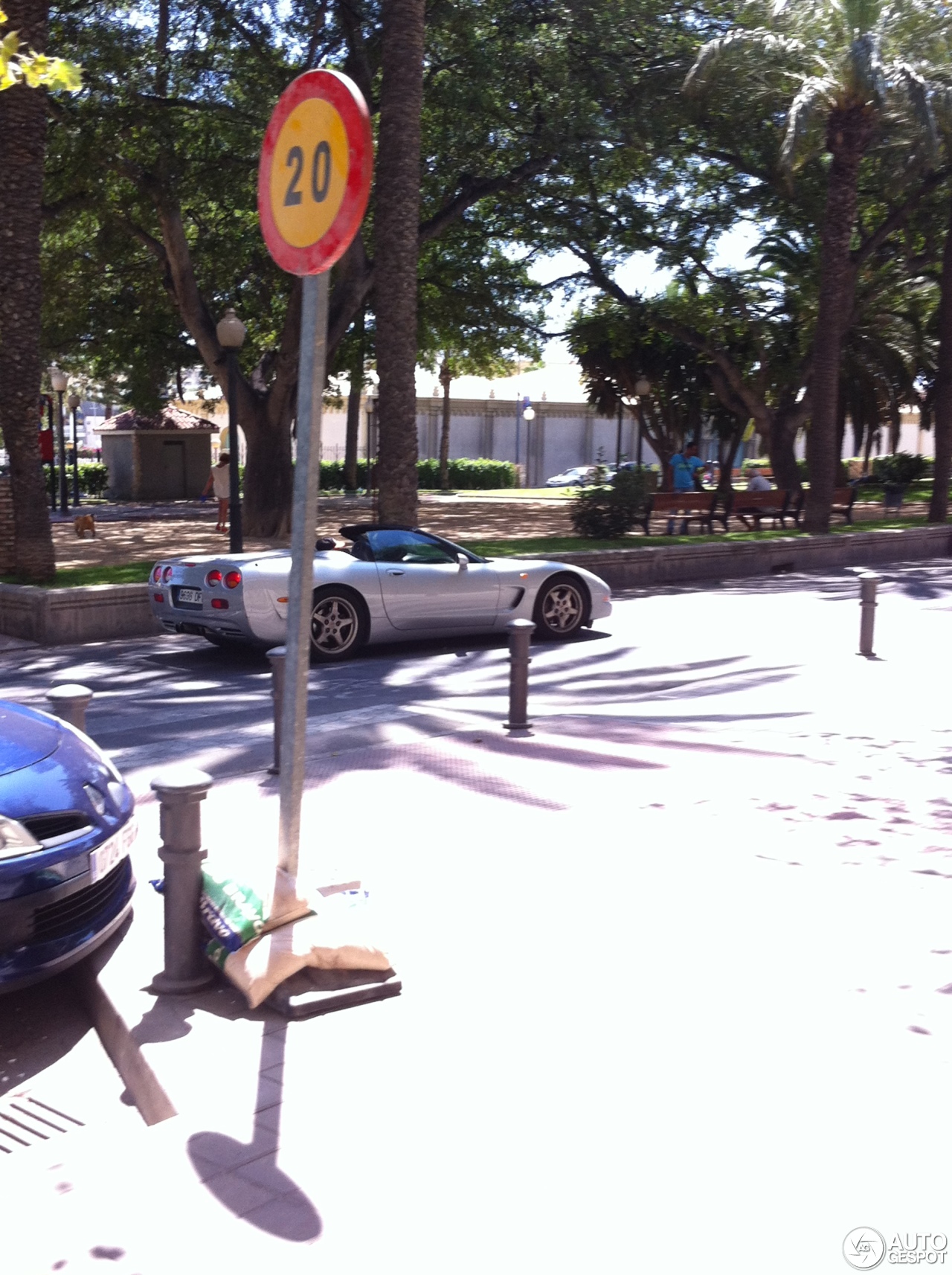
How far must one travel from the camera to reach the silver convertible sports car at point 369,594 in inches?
467

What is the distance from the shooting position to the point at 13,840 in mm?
4359

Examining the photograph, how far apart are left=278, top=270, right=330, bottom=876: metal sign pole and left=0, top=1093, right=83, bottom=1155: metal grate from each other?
4.29 feet

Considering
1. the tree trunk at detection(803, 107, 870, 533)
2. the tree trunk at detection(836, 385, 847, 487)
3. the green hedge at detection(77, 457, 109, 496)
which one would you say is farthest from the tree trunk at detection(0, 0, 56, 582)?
the green hedge at detection(77, 457, 109, 496)

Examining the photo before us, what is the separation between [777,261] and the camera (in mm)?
33531

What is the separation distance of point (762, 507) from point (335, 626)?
16.4m

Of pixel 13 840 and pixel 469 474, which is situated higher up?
pixel 469 474

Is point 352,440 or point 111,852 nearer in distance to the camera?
point 111,852

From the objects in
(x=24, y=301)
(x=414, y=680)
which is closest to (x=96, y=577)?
(x=24, y=301)

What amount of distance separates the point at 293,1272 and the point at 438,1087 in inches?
37.0

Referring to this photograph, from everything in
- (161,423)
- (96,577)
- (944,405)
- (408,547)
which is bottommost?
(96,577)

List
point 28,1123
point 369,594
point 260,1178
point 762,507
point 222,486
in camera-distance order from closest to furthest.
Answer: point 260,1178
point 28,1123
point 369,594
point 222,486
point 762,507

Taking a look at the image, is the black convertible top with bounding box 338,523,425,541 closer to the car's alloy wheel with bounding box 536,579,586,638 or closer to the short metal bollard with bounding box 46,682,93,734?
the car's alloy wheel with bounding box 536,579,586,638

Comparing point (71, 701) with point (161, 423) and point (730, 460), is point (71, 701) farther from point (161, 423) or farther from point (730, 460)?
point (161, 423)

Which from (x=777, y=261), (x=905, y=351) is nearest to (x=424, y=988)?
(x=777, y=261)
